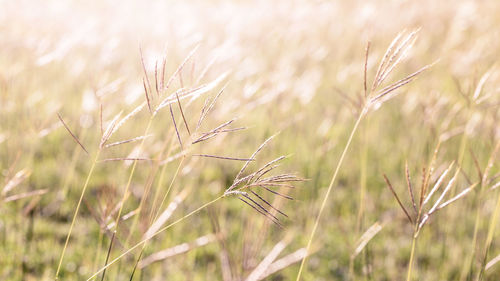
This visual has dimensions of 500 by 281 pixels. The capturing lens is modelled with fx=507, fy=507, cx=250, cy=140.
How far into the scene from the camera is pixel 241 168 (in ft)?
9.25

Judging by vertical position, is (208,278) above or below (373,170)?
above

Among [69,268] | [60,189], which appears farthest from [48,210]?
[69,268]

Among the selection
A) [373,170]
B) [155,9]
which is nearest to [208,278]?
[373,170]

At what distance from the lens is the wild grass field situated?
45.4 inches

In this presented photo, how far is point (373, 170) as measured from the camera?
12.8 ft

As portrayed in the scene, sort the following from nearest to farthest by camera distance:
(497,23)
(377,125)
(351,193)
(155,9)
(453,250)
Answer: (453,250) → (351,193) → (377,125) → (155,9) → (497,23)

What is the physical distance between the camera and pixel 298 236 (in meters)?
2.83

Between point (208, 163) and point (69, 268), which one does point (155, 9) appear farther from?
point (69, 268)

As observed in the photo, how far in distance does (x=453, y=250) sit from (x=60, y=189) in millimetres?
2176

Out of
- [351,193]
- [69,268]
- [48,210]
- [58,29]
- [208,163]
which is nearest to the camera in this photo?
[69,268]

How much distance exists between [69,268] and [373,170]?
2.45 m

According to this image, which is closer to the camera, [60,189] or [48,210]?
[48,210]

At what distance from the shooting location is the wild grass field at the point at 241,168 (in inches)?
45.4

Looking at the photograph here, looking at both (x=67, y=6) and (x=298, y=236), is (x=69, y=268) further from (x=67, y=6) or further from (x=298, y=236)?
(x=67, y=6)
